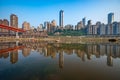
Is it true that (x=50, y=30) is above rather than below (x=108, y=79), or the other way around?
above

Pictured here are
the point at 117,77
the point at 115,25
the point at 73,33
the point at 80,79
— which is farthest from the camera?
the point at 115,25

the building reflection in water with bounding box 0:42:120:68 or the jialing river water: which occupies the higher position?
the building reflection in water with bounding box 0:42:120:68

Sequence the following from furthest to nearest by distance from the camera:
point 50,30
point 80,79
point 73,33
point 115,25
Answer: point 50,30 < point 115,25 < point 73,33 < point 80,79

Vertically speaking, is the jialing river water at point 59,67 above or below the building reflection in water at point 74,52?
below

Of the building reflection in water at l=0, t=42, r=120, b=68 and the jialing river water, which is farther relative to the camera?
the building reflection in water at l=0, t=42, r=120, b=68

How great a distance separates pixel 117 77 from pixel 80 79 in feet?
11.9

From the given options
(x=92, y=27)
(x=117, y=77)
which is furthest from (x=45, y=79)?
(x=92, y=27)

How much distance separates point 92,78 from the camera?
12.2 m

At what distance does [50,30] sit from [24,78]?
609 ft

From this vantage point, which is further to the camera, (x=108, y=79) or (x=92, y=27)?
(x=92, y=27)

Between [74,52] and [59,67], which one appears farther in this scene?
[74,52]

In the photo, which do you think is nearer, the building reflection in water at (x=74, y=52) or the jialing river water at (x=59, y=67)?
the jialing river water at (x=59, y=67)

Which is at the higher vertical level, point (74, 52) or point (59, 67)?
point (74, 52)

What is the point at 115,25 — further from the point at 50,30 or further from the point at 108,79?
the point at 108,79
